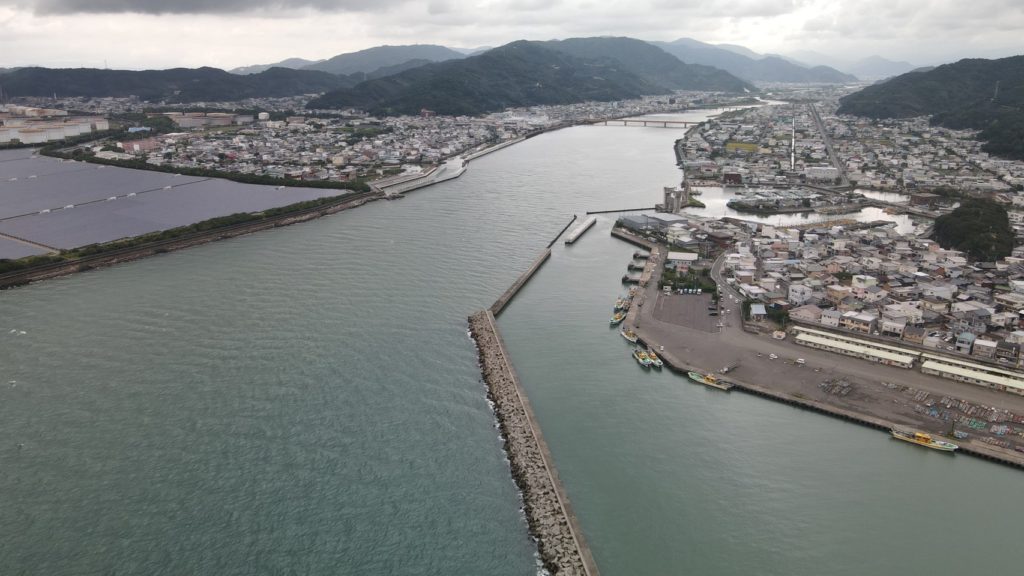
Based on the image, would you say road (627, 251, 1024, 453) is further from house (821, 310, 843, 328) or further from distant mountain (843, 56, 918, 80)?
distant mountain (843, 56, 918, 80)

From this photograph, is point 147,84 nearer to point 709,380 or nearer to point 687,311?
point 687,311

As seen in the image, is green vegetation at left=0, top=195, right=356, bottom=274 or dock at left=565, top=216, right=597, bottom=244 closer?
green vegetation at left=0, top=195, right=356, bottom=274

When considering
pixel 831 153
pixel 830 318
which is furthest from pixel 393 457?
pixel 831 153

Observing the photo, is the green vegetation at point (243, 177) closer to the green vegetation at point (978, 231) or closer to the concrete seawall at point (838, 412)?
the concrete seawall at point (838, 412)

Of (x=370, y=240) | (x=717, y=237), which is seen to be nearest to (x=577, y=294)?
(x=717, y=237)

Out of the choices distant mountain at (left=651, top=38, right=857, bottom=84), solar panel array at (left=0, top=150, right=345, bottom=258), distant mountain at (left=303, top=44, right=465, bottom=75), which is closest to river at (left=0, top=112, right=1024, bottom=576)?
solar panel array at (left=0, top=150, right=345, bottom=258)

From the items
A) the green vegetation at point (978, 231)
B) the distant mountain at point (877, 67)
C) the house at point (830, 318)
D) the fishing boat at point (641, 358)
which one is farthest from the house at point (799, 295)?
the distant mountain at point (877, 67)
